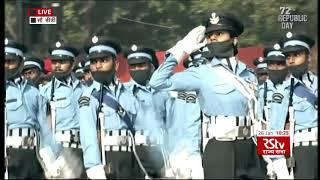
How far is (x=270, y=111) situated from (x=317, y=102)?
0.35m

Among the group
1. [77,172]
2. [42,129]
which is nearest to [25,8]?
[42,129]

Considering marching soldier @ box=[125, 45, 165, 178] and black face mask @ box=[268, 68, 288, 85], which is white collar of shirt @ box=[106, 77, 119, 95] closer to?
marching soldier @ box=[125, 45, 165, 178]

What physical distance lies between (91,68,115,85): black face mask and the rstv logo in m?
1.24

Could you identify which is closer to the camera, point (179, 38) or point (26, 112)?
point (179, 38)

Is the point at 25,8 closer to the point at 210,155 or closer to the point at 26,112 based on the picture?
the point at 26,112

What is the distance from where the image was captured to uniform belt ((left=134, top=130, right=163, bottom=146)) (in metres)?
5.63

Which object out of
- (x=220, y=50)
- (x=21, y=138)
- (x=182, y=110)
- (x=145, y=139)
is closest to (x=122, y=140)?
(x=145, y=139)

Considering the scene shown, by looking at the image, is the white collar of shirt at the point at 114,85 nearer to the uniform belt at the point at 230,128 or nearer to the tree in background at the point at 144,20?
the tree in background at the point at 144,20

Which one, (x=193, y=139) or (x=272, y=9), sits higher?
(x=272, y=9)

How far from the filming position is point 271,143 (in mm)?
5488

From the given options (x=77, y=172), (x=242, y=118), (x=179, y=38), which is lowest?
(x=77, y=172)

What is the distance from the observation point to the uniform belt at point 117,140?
569 cm

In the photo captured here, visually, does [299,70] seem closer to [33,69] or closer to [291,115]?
[291,115]

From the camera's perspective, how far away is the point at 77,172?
581 centimetres
